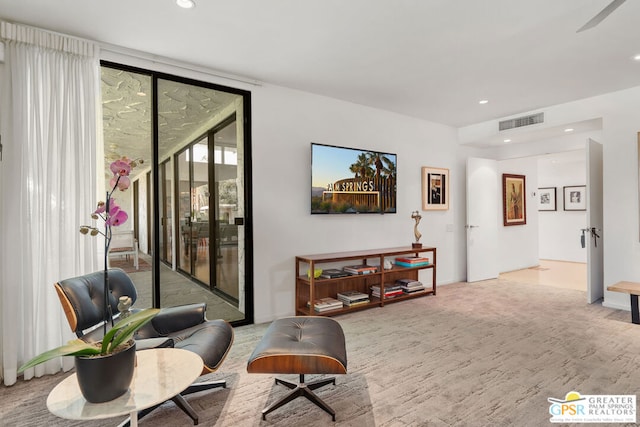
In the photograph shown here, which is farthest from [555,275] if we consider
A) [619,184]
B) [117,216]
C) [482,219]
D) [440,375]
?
[117,216]

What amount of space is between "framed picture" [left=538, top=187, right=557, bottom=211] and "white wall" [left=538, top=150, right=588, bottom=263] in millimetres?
69

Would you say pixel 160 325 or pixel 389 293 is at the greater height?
pixel 160 325

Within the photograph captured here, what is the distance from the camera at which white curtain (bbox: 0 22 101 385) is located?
2.46m

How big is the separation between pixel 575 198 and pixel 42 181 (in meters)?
9.79

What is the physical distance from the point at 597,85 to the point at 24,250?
592 centimetres

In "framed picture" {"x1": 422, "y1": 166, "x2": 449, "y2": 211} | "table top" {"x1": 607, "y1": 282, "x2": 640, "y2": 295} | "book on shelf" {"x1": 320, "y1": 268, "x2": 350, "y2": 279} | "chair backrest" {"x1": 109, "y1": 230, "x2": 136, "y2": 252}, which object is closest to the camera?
"table top" {"x1": 607, "y1": 282, "x2": 640, "y2": 295}

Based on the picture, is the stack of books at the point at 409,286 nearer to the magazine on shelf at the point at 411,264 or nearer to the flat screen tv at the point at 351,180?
the magazine on shelf at the point at 411,264

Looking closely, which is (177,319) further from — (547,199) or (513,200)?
(547,199)

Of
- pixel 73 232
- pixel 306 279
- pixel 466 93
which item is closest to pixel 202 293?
pixel 306 279

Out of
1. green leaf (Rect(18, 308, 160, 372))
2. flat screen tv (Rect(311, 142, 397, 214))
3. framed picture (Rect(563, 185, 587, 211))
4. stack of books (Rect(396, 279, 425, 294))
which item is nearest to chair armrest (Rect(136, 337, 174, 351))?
green leaf (Rect(18, 308, 160, 372))

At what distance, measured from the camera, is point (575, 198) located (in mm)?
7914

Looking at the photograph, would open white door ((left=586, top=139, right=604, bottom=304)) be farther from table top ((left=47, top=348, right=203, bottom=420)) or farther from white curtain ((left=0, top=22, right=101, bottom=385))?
white curtain ((left=0, top=22, right=101, bottom=385))

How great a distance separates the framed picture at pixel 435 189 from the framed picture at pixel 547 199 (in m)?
4.61

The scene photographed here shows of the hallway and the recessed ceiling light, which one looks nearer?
the recessed ceiling light
